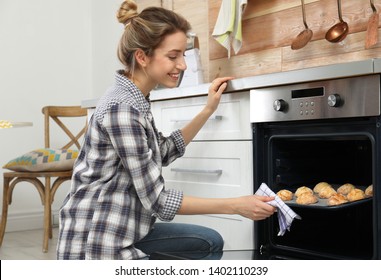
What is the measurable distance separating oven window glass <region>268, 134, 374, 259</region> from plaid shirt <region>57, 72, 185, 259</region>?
0.47m

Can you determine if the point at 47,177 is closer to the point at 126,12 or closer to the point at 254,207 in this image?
the point at 126,12

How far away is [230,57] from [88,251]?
5.05 feet

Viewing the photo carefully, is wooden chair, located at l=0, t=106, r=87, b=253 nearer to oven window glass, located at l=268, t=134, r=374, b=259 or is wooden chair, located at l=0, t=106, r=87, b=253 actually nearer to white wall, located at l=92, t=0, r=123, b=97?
white wall, located at l=92, t=0, r=123, b=97

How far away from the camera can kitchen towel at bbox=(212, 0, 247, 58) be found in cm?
243

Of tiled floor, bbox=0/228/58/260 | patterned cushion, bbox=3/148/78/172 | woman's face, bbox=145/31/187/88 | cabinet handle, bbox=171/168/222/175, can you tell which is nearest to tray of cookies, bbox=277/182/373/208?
cabinet handle, bbox=171/168/222/175

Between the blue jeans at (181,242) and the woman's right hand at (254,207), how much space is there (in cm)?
21

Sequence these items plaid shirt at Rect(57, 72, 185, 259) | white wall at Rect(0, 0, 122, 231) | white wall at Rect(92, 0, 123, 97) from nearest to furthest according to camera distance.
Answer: plaid shirt at Rect(57, 72, 185, 259)
white wall at Rect(0, 0, 122, 231)
white wall at Rect(92, 0, 123, 97)

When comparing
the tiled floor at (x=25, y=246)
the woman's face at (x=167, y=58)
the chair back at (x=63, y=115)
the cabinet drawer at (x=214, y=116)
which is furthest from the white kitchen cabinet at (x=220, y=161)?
the chair back at (x=63, y=115)

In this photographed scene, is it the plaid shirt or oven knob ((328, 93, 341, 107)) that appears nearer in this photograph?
the plaid shirt

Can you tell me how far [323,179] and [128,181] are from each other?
0.77 metres

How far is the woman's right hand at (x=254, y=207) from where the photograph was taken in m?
1.43

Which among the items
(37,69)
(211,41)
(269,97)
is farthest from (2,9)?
(269,97)

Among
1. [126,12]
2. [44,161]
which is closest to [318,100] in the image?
[126,12]

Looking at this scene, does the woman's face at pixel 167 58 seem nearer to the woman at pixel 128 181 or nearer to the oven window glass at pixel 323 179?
the woman at pixel 128 181
